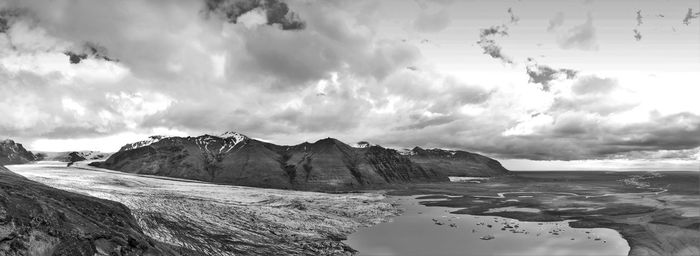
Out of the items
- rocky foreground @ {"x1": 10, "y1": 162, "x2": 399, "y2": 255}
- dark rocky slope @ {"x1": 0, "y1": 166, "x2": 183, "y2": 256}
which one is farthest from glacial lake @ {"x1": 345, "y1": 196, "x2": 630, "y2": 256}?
dark rocky slope @ {"x1": 0, "y1": 166, "x2": 183, "y2": 256}

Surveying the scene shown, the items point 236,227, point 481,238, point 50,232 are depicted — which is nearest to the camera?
point 50,232

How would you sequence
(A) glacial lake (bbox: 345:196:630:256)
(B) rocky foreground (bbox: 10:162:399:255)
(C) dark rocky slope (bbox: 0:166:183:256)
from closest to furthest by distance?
(C) dark rocky slope (bbox: 0:166:183:256) → (B) rocky foreground (bbox: 10:162:399:255) → (A) glacial lake (bbox: 345:196:630:256)

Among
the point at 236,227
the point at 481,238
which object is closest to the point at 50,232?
the point at 236,227

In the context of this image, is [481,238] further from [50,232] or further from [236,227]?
[50,232]

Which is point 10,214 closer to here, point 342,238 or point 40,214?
point 40,214

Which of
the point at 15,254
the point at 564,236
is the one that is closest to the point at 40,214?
the point at 15,254

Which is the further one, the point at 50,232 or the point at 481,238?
the point at 481,238

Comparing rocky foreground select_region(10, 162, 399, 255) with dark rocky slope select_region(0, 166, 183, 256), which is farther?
rocky foreground select_region(10, 162, 399, 255)

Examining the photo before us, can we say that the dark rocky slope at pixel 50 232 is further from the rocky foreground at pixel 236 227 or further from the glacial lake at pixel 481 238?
the glacial lake at pixel 481 238

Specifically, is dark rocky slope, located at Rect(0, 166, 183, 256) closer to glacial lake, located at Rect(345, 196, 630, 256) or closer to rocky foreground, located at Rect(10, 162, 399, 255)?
rocky foreground, located at Rect(10, 162, 399, 255)
